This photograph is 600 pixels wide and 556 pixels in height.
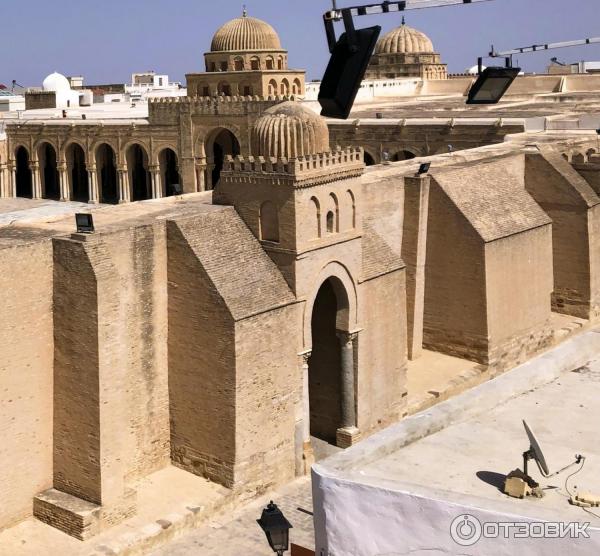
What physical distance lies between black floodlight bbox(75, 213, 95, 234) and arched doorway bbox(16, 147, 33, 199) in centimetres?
2995

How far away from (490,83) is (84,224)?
6.19 meters

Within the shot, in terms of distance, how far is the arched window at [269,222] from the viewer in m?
16.8

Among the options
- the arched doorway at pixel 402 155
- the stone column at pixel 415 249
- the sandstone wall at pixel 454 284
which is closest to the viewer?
the sandstone wall at pixel 454 284

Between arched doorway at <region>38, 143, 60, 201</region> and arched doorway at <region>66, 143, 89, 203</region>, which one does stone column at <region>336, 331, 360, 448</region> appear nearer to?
arched doorway at <region>66, 143, 89, 203</region>

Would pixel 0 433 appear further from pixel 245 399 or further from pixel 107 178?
pixel 107 178

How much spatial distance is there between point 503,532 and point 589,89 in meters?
47.7

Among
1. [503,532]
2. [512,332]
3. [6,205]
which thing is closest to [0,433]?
[503,532]

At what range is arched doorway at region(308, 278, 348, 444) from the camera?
1853 cm

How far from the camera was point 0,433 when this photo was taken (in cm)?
1468

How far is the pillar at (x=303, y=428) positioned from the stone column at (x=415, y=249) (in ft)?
17.9

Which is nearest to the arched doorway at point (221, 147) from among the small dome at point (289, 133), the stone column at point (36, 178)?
the stone column at point (36, 178)

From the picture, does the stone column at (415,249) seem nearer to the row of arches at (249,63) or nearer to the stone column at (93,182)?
the row of arches at (249,63)

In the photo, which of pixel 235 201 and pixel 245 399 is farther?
pixel 235 201

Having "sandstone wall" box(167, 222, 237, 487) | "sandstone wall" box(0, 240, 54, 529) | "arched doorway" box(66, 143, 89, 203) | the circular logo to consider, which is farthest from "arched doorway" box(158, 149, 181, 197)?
the circular logo
